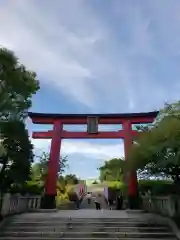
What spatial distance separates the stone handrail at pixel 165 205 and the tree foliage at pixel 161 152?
1091 mm

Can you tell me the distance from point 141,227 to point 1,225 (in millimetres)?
5376

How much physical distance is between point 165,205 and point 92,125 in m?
8.03

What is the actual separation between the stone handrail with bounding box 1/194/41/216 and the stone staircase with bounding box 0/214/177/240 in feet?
2.33

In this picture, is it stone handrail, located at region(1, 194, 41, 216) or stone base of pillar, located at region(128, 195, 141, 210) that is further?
stone base of pillar, located at region(128, 195, 141, 210)

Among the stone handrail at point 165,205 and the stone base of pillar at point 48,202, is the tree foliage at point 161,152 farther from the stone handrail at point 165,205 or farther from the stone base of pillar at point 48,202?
the stone base of pillar at point 48,202

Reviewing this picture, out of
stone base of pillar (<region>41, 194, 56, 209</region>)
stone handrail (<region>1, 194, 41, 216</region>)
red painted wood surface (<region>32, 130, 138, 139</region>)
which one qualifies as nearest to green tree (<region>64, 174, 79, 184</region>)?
red painted wood surface (<region>32, 130, 138, 139</region>)

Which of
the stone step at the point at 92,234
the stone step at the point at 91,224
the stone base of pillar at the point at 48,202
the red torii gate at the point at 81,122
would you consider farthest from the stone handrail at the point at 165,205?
the stone base of pillar at the point at 48,202

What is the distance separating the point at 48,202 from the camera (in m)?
17.1

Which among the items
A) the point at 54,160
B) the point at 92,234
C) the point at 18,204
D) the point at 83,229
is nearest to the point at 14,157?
the point at 18,204

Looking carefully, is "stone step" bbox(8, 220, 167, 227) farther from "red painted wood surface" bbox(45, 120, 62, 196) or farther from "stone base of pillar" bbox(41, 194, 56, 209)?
"red painted wood surface" bbox(45, 120, 62, 196)

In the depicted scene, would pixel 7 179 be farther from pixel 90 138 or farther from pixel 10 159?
pixel 90 138

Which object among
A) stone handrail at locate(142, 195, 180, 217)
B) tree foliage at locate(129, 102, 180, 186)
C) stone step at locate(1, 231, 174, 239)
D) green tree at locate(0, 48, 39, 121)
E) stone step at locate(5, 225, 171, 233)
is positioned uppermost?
green tree at locate(0, 48, 39, 121)

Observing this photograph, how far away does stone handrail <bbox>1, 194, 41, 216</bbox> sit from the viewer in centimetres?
1228

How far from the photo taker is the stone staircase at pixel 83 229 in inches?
387
